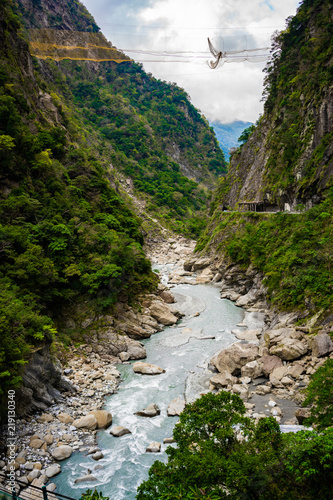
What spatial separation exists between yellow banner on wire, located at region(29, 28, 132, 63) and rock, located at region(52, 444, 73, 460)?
84040mm

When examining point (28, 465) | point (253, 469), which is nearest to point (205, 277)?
point (28, 465)

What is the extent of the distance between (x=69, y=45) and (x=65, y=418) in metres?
104

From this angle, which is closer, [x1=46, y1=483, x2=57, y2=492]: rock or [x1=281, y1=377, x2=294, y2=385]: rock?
[x1=46, y1=483, x2=57, y2=492]: rock

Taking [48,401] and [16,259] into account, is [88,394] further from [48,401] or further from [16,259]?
[16,259]

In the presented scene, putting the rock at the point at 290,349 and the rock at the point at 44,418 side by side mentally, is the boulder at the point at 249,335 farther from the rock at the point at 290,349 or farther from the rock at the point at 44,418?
the rock at the point at 44,418

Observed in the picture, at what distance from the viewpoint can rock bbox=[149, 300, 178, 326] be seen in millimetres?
24984

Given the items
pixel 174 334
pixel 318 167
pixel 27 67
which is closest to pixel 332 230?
pixel 318 167

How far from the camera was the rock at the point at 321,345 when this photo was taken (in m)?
13.8

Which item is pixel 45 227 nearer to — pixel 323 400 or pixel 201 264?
pixel 323 400

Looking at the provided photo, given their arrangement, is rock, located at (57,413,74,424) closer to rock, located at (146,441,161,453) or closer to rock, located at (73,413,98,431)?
rock, located at (73,413,98,431)

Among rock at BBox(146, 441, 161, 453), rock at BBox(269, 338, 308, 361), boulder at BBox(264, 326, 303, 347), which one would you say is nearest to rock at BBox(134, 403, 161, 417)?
rock at BBox(146, 441, 161, 453)

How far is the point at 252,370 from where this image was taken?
50.3 ft

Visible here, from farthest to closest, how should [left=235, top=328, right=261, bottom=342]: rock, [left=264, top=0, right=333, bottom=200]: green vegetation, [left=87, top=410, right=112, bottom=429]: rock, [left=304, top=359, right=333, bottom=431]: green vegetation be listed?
1. [left=264, top=0, right=333, bottom=200]: green vegetation
2. [left=235, top=328, right=261, bottom=342]: rock
3. [left=87, top=410, right=112, bottom=429]: rock
4. [left=304, top=359, right=333, bottom=431]: green vegetation

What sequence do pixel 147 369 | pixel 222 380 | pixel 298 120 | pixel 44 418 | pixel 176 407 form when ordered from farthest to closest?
pixel 298 120, pixel 147 369, pixel 222 380, pixel 176 407, pixel 44 418
